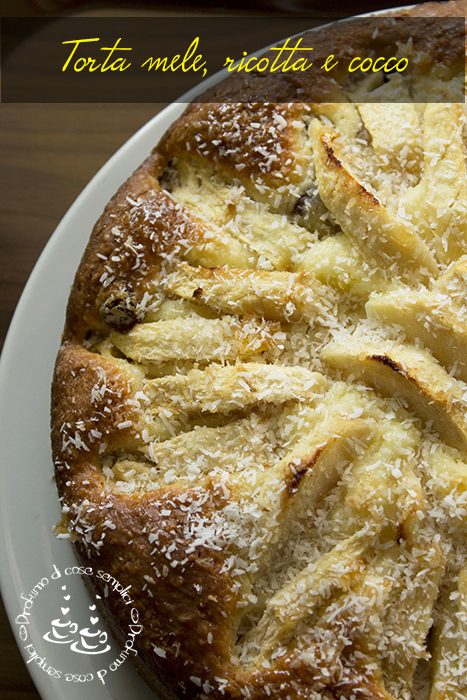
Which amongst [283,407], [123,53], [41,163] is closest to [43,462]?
[283,407]

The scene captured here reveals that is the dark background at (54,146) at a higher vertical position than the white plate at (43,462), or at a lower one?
higher

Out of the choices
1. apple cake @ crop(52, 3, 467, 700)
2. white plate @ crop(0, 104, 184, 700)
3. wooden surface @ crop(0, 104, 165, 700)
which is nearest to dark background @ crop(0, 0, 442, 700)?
wooden surface @ crop(0, 104, 165, 700)

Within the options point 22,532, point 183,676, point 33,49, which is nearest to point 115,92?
point 33,49

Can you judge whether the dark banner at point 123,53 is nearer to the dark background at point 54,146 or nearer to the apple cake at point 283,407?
the dark background at point 54,146

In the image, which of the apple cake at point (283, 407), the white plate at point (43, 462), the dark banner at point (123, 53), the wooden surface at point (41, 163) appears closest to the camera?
the apple cake at point (283, 407)

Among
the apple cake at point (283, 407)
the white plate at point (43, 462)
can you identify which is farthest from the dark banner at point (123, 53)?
the apple cake at point (283, 407)
